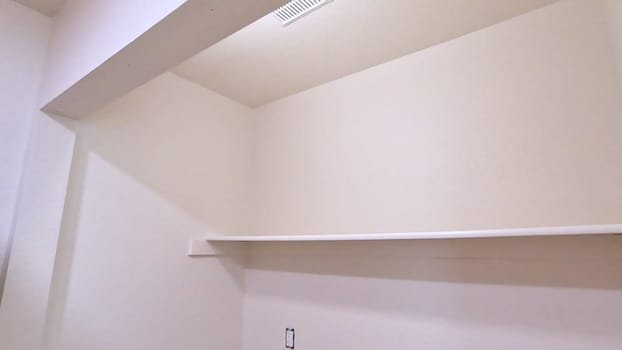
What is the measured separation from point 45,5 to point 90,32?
565 millimetres

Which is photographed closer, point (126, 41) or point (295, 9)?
point (126, 41)

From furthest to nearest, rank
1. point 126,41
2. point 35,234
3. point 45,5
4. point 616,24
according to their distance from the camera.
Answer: point 45,5, point 35,234, point 616,24, point 126,41

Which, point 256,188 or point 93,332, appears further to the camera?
point 256,188

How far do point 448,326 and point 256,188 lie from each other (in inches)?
64.0

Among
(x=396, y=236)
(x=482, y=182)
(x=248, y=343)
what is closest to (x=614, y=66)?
(x=482, y=182)

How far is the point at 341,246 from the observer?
1.97 m

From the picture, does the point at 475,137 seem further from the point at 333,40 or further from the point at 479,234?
the point at 333,40

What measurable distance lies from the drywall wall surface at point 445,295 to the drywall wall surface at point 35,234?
4.13 ft

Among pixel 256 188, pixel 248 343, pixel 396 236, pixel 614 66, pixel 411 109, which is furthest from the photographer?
pixel 256 188

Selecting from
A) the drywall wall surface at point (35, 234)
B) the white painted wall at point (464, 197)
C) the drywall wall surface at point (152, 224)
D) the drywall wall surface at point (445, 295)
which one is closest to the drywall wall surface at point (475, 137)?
the white painted wall at point (464, 197)

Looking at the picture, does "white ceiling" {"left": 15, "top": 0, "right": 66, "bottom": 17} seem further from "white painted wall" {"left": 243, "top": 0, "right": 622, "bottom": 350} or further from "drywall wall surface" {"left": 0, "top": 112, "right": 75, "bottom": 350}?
"white painted wall" {"left": 243, "top": 0, "right": 622, "bottom": 350}

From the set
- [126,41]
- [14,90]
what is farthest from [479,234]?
[14,90]

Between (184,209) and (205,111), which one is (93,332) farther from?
(205,111)

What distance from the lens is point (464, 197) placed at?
160 cm
